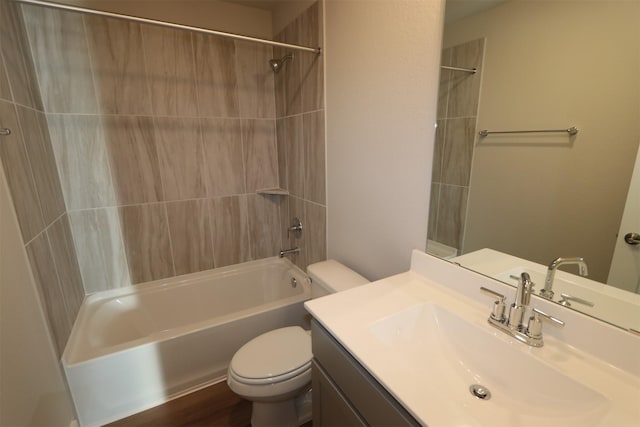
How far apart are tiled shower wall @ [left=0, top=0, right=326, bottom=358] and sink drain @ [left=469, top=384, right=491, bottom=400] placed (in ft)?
3.95

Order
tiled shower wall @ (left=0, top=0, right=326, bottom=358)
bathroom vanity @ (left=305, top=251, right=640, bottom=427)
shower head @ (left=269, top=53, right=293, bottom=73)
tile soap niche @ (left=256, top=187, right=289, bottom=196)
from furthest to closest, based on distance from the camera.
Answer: tile soap niche @ (left=256, top=187, right=289, bottom=196) → shower head @ (left=269, top=53, right=293, bottom=73) → tiled shower wall @ (left=0, top=0, right=326, bottom=358) → bathroom vanity @ (left=305, top=251, right=640, bottom=427)

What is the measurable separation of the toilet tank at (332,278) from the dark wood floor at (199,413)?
75 centimetres

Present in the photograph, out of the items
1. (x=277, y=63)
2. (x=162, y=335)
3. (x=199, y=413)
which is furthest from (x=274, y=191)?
(x=199, y=413)

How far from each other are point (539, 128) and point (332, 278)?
1.03 metres

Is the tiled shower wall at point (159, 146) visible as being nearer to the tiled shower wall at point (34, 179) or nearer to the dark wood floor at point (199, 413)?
the tiled shower wall at point (34, 179)

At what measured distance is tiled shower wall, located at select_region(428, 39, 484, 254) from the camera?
97 centimetres

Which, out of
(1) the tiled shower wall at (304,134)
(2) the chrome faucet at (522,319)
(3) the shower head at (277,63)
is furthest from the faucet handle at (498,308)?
(3) the shower head at (277,63)

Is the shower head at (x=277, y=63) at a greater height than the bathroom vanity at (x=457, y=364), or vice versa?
the shower head at (x=277, y=63)

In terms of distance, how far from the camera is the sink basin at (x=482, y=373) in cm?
61

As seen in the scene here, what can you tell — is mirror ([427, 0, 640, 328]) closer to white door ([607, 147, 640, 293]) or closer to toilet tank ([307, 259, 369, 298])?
white door ([607, 147, 640, 293])

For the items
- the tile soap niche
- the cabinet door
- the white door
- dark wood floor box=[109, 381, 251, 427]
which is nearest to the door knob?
the white door

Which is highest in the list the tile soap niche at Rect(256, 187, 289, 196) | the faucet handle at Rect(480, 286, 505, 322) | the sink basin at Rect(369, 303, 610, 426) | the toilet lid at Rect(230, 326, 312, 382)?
the tile soap niche at Rect(256, 187, 289, 196)

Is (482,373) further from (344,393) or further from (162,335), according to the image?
(162,335)

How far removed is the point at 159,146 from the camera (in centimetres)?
196
